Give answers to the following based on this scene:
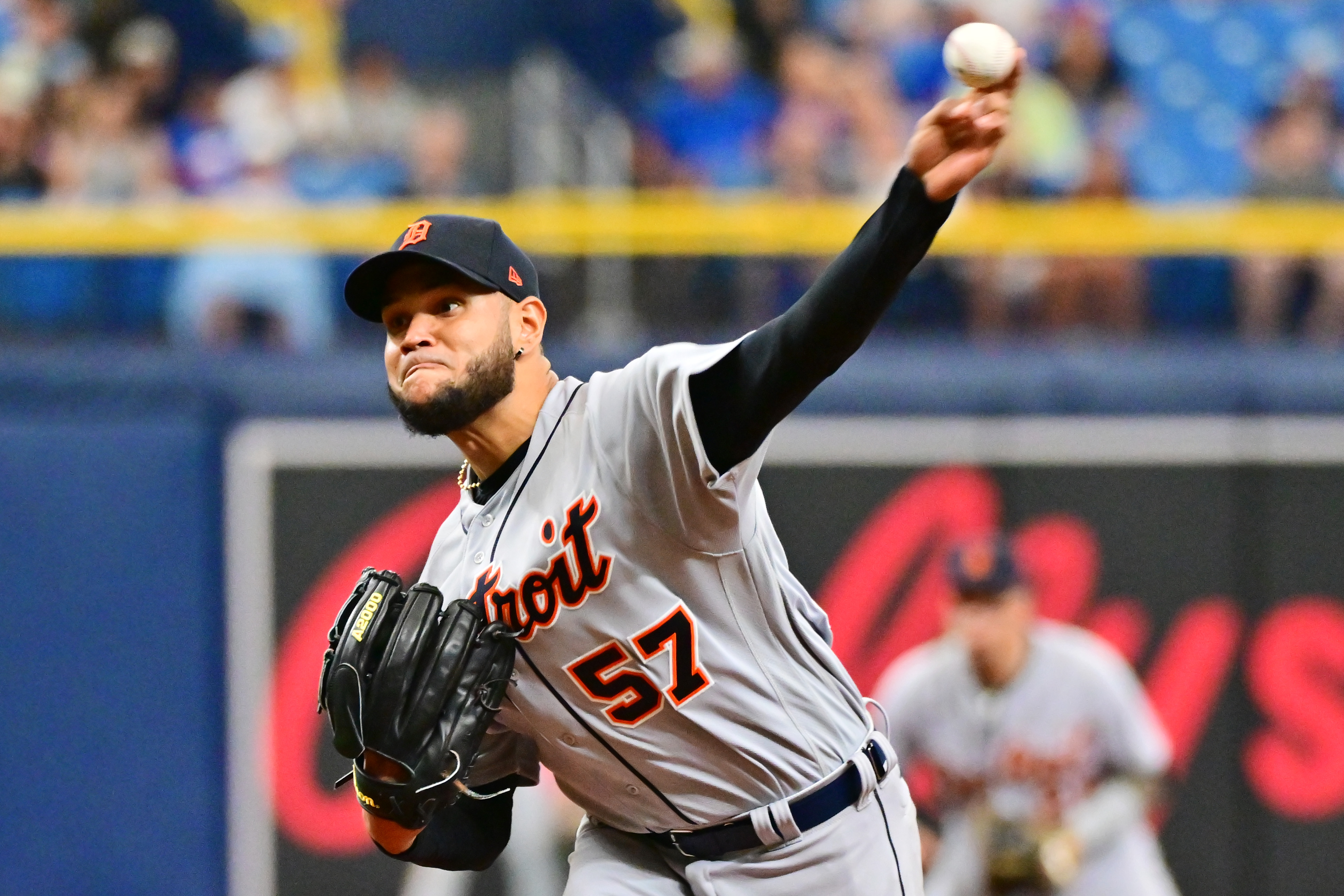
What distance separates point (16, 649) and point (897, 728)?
290cm

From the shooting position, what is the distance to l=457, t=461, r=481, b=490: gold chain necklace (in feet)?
9.46

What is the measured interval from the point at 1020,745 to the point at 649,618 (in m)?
2.77

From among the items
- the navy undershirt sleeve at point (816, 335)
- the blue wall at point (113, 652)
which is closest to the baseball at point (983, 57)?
the navy undershirt sleeve at point (816, 335)

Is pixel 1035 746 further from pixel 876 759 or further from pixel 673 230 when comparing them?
pixel 876 759

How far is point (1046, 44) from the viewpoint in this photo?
294 inches

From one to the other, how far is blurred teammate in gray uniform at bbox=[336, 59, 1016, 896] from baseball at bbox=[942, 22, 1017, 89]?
56 cm

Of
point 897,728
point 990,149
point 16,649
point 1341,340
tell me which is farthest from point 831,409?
point 990,149

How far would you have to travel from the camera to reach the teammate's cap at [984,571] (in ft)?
16.0

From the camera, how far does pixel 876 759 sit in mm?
2863

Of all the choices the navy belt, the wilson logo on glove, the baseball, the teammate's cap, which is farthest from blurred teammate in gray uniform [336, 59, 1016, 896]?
the teammate's cap

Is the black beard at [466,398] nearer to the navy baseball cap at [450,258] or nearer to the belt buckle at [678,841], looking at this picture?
the navy baseball cap at [450,258]

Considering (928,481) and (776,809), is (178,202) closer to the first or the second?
(928,481)

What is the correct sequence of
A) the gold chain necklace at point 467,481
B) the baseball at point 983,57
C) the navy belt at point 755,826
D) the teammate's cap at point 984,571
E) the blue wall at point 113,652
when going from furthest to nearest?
the blue wall at point 113,652 < the teammate's cap at point 984,571 < the gold chain necklace at point 467,481 < the navy belt at point 755,826 < the baseball at point 983,57

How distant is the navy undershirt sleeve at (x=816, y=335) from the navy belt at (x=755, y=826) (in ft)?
2.24
